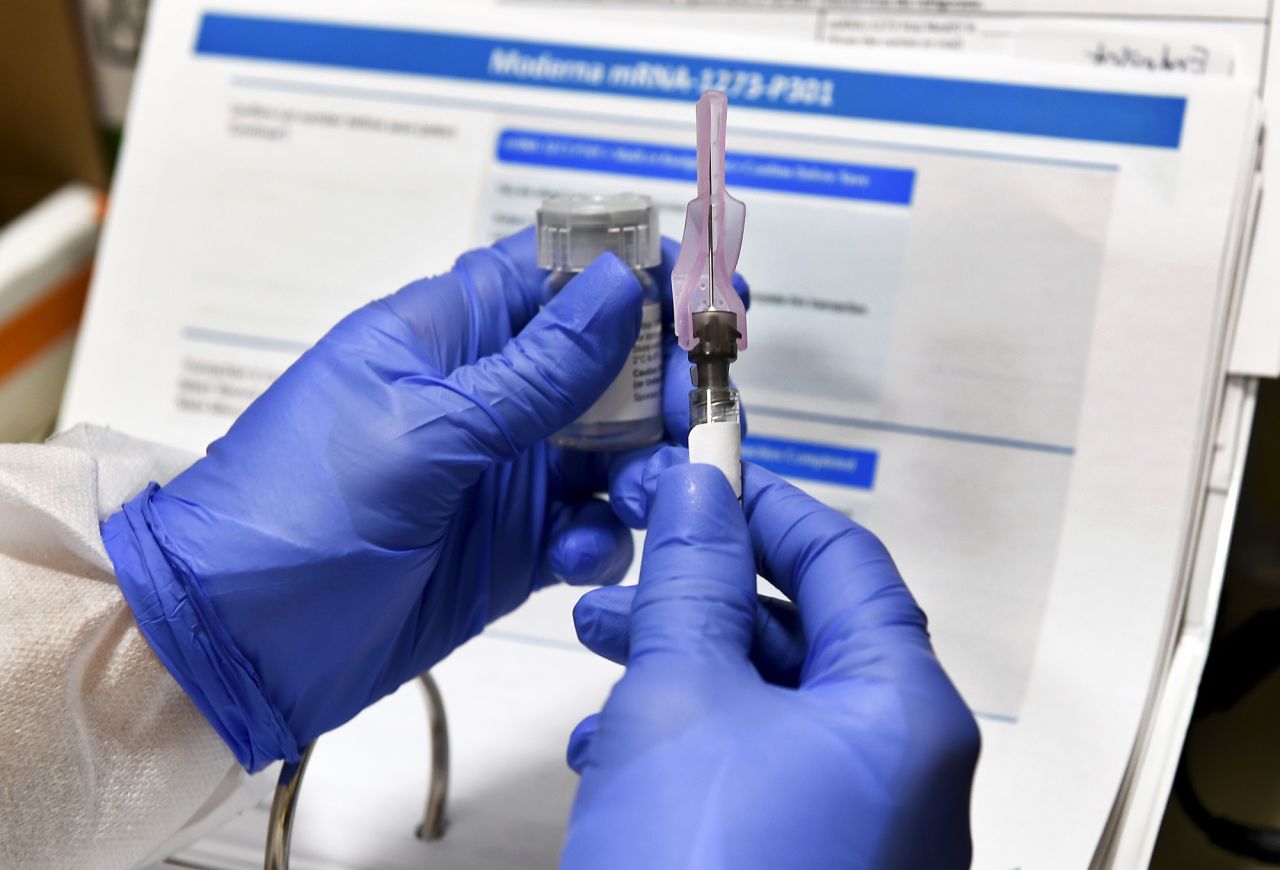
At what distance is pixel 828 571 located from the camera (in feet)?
1.57

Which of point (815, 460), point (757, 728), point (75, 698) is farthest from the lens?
point (815, 460)

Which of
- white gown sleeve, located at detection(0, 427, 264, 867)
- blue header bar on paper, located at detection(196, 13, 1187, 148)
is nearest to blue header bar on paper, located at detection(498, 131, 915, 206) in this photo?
blue header bar on paper, located at detection(196, 13, 1187, 148)

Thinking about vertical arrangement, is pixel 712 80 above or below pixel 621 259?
above

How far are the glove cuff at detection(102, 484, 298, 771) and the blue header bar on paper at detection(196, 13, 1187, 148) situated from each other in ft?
1.49

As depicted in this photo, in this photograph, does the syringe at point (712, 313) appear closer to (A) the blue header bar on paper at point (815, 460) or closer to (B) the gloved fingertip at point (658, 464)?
(B) the gloved fingertip at point (658, 464)

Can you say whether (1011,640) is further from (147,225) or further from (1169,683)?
(147,225)

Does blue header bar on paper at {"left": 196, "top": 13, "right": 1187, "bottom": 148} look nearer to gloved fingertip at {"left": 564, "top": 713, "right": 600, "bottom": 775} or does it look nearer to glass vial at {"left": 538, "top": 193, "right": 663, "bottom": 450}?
glass vial at {"left": 538, "top": 193, "right": 663, "bottom": 450}

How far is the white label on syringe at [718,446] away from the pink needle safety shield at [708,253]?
0.04m

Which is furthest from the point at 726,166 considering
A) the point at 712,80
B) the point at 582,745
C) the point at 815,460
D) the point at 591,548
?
the point at 582,745

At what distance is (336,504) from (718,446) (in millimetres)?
200

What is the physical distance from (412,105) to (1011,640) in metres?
0.61

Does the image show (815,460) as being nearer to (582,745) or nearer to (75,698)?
(582,745)

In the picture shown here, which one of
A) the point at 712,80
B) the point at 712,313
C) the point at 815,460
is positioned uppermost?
the point at 712,80

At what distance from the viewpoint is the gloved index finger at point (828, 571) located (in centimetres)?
46
